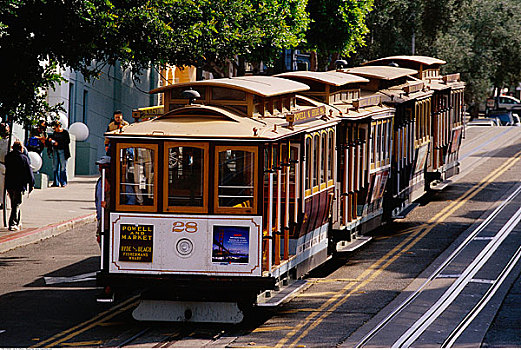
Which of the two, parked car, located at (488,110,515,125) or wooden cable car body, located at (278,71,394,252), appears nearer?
wooden cable car body, located at (278,71,394,252)

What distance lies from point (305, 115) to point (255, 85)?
1267mm

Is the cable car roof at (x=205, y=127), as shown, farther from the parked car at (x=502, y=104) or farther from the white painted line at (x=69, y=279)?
the parked car at (x=502, y=104)

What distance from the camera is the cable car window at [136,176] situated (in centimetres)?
1291

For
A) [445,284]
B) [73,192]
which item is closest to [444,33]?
[73,192]

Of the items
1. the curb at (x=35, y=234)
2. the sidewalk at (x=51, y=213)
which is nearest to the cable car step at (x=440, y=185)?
the sidewalk at (x=51, y=213)

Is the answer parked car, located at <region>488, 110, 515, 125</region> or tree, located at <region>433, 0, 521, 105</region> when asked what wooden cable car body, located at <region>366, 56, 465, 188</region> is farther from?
parked car, located at <region>488, 110, 515, 125</region>

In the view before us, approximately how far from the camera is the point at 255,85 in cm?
1433

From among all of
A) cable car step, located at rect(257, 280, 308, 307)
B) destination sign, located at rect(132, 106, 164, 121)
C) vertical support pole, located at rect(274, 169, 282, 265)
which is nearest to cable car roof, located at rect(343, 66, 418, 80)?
destination sign, located at rect(132, 106, 164, 121)

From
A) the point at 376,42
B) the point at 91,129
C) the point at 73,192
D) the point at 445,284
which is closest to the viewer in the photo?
the point at 445,284

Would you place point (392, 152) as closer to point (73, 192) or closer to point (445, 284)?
point (445, 284)

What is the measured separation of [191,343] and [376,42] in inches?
1592

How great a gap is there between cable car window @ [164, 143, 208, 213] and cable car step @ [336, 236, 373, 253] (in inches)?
209

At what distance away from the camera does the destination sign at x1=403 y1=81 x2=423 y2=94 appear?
22.6m

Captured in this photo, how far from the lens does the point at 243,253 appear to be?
41.9 ft
